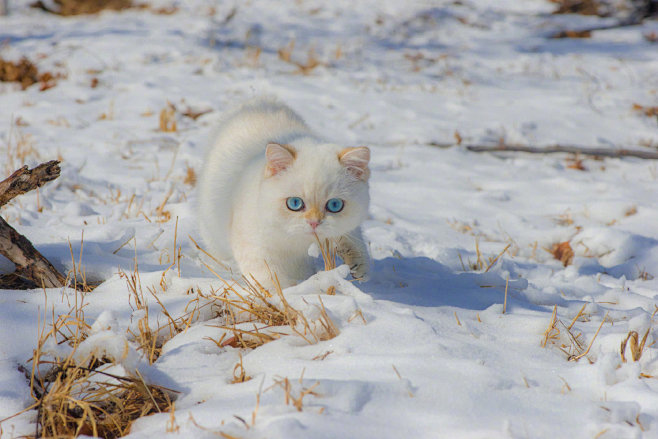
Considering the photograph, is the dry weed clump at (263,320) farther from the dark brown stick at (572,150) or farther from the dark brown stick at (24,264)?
the dark brown stick at (572,150)

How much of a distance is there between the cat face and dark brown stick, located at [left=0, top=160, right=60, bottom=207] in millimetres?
869

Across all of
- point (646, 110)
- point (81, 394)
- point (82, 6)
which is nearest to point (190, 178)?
point (81, 394)

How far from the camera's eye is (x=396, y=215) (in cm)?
420

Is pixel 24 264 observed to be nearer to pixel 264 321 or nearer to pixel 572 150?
pixel 264 321

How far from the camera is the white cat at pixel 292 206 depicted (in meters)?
2.31

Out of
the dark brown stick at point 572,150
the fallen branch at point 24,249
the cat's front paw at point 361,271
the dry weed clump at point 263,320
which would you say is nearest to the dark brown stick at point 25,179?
the fallen branch at point 24,249

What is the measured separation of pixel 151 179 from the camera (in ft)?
14.8

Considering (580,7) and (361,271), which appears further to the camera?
(580,7)

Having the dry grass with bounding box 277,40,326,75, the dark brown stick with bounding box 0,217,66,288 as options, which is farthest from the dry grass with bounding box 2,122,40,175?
the dry grass with bounding box 277,40,326,75

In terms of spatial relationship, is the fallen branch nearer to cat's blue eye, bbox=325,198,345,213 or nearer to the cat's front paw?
cat's blue eye, bbox=325,198,345,213

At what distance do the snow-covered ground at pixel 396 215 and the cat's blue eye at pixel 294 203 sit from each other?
0.32 metres

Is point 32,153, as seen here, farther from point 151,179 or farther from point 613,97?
point 613,97

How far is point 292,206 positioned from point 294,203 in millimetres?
16

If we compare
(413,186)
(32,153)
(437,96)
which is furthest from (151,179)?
(437,96)
